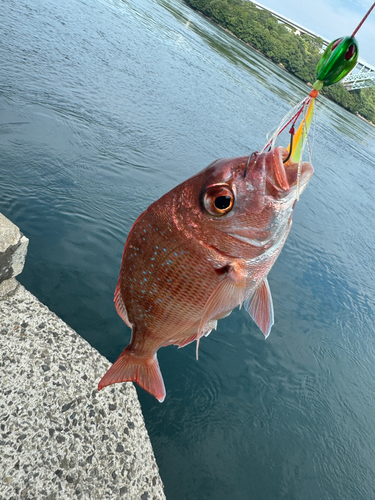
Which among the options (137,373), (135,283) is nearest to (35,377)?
(137,373)

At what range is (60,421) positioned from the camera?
2516mm

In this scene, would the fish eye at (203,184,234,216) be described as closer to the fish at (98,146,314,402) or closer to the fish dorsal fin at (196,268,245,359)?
the fish at (98,146,314,402)

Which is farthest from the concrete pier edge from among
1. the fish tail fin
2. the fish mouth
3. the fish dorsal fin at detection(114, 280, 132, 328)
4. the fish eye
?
the fish mouth

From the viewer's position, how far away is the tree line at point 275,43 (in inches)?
1446

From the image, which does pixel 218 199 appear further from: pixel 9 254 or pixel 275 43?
pixel 275 43

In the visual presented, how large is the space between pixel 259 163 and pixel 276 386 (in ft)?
13.5

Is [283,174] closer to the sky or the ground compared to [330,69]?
closer to the ground

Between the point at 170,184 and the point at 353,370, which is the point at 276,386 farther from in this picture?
the point at 170,184

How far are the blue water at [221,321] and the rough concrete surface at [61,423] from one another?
0.27 m

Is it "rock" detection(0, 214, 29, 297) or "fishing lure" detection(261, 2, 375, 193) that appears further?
"rock" detection(0, 214, 29, 297)

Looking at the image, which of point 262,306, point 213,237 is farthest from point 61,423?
point 213,237

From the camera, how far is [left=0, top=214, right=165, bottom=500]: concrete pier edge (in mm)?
2240

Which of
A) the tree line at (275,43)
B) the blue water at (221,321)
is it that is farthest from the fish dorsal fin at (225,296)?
the tree line at (275,43)

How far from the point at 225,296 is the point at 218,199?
0.39 m
